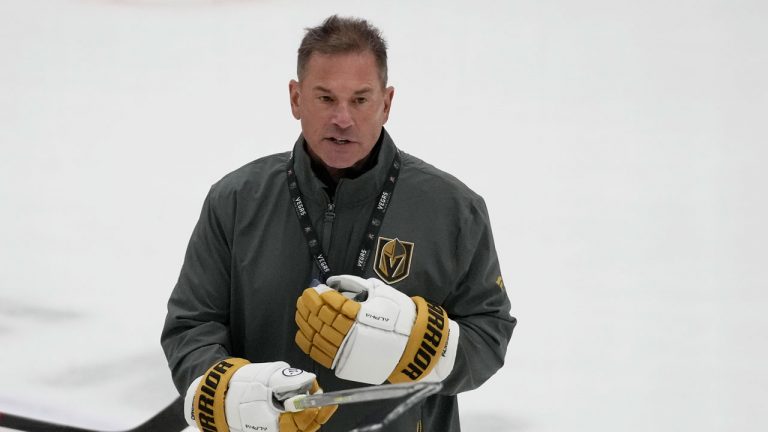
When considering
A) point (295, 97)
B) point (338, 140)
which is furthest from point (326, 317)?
point (295, 97)

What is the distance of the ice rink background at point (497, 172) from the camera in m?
2.84

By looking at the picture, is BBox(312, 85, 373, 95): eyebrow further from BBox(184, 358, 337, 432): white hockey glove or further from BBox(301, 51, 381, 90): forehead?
BBox(184, 358, 337, 432): white hockey glove

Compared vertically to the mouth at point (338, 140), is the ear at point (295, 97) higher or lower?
higher

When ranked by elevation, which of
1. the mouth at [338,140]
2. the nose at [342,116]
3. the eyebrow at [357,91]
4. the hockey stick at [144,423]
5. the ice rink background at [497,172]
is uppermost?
the eyebrow at [357,91]

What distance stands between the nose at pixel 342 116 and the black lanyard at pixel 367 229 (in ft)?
0.43

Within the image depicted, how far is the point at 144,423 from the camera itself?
270 centimetres

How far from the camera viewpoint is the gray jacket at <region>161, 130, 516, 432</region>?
155 cm

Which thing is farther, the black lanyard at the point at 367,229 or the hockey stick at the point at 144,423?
the hockey stick at the point at 144,423

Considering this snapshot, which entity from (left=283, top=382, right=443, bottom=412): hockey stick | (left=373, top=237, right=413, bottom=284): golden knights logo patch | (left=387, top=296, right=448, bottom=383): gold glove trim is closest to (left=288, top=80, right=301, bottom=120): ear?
(left=373, top=237, right=413, bottom=284): golden knights logo patch

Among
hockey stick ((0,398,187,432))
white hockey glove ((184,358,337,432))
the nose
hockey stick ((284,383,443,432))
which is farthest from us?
hockey stick ((0,398,187,432))

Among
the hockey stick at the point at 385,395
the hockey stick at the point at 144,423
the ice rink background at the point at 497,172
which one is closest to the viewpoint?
the hockey stick at the point at 385,395

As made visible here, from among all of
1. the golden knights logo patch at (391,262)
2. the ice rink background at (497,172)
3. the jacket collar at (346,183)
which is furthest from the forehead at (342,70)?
the ice rink background at (497,172)

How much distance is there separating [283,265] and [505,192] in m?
1.97

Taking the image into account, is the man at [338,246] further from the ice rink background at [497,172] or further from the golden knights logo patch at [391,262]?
the ice rink background at [497,172]
